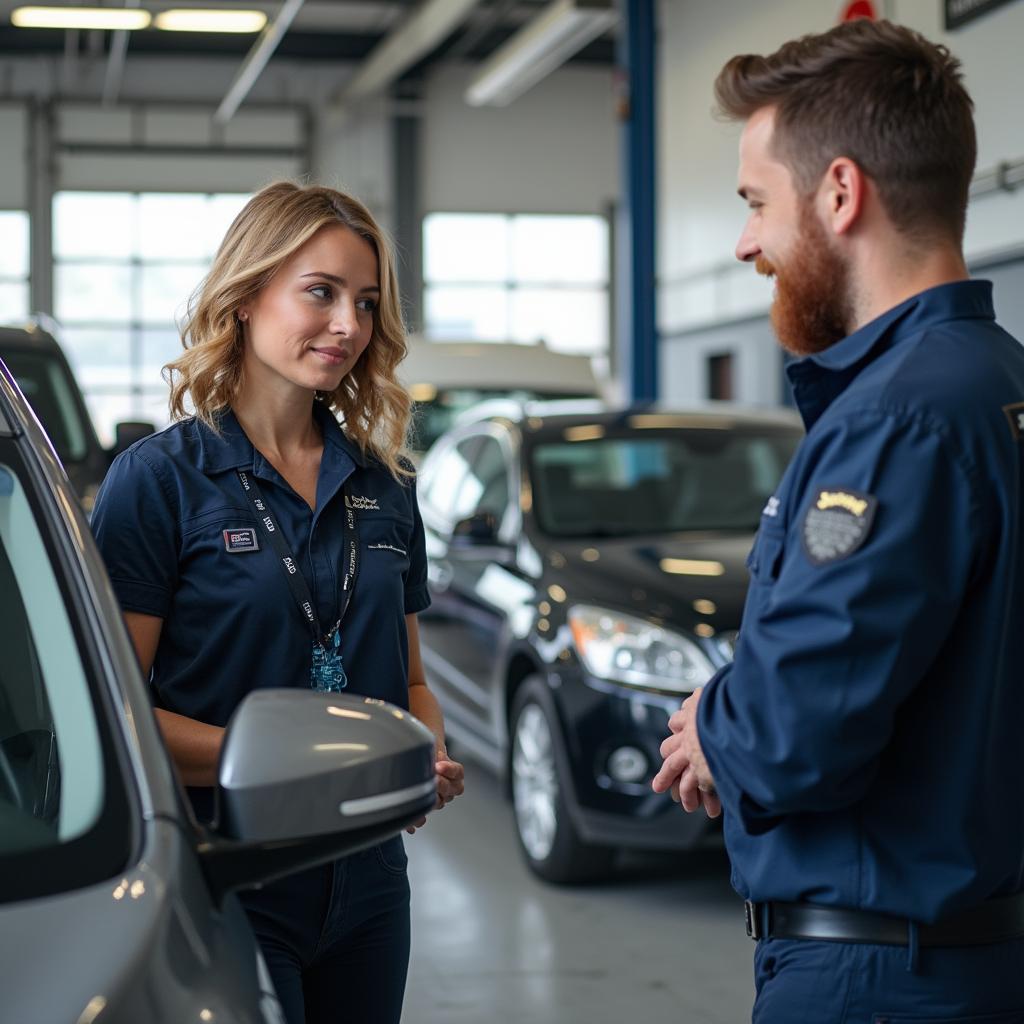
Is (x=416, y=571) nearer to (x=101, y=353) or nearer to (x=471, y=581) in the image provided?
(x=471, y=581)

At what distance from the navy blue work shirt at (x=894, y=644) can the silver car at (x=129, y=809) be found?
1.20ft

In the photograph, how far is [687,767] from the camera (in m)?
1.83

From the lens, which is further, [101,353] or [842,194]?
[101,353]

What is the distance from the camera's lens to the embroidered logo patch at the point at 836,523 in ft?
5.11

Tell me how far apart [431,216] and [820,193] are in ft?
65.4

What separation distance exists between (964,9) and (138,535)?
9.85 m

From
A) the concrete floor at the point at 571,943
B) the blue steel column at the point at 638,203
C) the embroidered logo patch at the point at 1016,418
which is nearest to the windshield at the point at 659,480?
the concrete floor at the point at 571,943

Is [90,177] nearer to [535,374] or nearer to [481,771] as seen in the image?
[535,374]

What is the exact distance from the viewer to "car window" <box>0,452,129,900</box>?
136 centimetres

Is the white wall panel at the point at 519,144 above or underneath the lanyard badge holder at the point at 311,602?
above

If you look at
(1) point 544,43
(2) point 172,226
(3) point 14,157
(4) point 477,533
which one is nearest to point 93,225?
(2) point 172,226

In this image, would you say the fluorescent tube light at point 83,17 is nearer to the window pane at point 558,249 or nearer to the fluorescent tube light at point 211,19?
the fluorescent tube light at point 211,19

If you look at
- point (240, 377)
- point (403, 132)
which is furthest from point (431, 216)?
point (240, 377)

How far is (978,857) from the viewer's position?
165 cm
